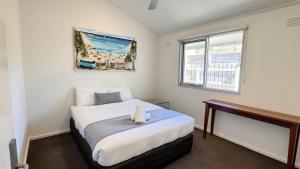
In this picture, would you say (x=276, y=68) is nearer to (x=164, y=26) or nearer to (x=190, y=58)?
(x=190, y=58)

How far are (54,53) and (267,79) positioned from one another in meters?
3.76

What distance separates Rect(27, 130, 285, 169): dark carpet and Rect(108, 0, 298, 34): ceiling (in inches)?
92.4

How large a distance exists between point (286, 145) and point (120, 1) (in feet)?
13.0

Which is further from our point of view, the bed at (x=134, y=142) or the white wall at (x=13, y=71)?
the bed at (x=134, y=142)

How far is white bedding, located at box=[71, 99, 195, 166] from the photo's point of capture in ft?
5.41

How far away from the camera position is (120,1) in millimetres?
3412

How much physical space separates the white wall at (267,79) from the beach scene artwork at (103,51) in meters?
1.90

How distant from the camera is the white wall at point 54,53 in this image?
9.01ft

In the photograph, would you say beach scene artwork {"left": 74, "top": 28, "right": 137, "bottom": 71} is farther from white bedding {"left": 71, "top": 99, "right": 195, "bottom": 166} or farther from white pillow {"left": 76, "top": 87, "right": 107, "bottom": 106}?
white bedding {"left": 71, "top": 99, "right": 195, "bottom": 166}

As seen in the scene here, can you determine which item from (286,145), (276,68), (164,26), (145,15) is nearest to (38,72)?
(145,15)

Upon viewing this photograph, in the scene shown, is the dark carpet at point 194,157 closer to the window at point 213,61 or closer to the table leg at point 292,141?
the table leg at point 292,141

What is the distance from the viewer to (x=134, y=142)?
70.7 inches

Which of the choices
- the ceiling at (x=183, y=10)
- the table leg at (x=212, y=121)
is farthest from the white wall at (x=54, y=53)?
the table leg at (x=212, y=121)

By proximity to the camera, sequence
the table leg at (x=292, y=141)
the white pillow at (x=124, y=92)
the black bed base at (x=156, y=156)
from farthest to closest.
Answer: the white pillow at (x=124, y=92), the table leg at (x=292, y=141), the black bed base at (x=156, y=156)
